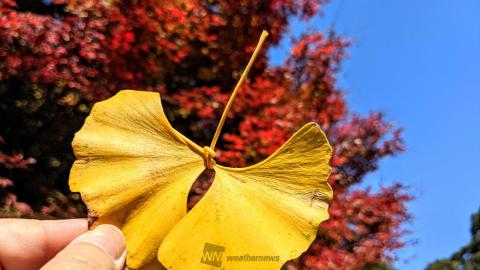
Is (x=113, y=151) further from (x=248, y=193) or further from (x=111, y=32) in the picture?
(x=111, y=32)

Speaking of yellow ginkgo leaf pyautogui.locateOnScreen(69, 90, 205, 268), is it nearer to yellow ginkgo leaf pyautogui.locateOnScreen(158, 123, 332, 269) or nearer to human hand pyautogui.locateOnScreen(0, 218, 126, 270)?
yellow ginkgo leaf pyautogui.locateOnScreen(158, 123, 332, 269)

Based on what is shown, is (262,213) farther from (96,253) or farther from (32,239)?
(32,239)

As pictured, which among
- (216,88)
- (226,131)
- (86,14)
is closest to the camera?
(86,14)

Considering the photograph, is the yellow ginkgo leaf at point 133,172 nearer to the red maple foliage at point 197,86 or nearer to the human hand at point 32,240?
the human hand at point 32,240

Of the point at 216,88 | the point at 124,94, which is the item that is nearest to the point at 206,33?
the point at 216,88

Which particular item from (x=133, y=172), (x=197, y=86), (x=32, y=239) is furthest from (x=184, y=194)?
(x=197, y=86)

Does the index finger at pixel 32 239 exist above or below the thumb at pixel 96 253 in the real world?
below

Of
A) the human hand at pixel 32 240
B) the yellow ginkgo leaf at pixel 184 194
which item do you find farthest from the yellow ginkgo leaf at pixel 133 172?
the human hand at pixel 32 240
